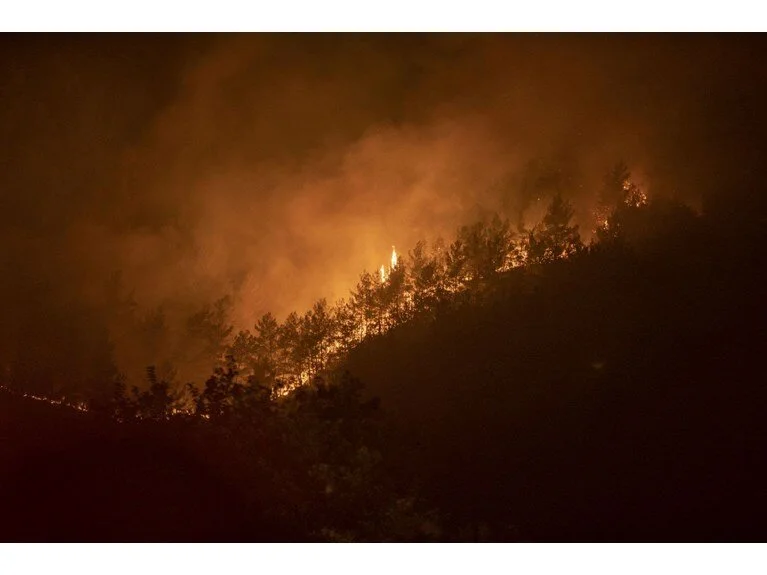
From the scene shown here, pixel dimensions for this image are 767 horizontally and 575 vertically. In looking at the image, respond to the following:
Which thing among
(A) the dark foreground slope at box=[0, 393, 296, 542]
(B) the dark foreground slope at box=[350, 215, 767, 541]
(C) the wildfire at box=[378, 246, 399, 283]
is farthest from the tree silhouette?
(A) the dark foreground slope at box=[0, 393, 296, 542]

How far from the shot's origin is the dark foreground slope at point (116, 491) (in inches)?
627

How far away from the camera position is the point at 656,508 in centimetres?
2055

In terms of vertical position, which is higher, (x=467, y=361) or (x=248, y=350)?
(x=248, y=350)

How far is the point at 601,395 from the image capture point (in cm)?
3103

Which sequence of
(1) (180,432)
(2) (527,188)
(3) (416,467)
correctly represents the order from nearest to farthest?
(1) (180,432)
(3) (416,467)
(2) (527,188)

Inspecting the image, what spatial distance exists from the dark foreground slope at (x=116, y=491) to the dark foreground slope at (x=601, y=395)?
24.3ft

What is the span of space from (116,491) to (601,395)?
2330cm

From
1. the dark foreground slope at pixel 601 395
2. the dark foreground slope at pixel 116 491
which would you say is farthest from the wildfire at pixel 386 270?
the dark foreground slope at pixel 116 491

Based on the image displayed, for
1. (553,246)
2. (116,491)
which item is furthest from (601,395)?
(553,246)

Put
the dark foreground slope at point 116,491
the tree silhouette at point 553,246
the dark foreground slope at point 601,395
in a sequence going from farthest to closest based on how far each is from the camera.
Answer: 1. the tree silhouette at point 553,246
2. the dark foreground slope at point 601,395
3. the dark foreground slope at point 116,491

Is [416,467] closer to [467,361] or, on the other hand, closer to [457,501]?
[457,501]

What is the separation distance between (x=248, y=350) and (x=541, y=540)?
46.9 m

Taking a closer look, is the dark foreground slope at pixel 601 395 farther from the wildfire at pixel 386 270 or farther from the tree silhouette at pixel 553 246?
the wildfire at pixel 386 270

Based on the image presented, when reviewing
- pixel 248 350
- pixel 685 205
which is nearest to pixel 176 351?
pixel 248 350
